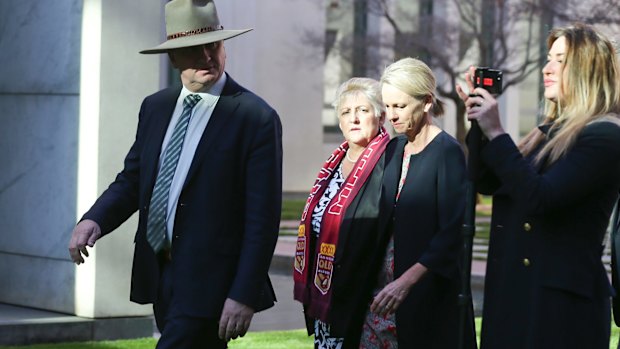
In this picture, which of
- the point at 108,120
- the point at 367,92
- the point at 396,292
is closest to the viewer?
the point at 396,292

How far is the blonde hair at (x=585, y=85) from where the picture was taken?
4.80 meters

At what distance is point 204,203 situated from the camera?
550 cm

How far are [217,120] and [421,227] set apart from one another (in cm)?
115

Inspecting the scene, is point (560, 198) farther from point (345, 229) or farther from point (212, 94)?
point (345, 229)

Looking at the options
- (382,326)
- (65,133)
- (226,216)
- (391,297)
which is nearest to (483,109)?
(226,216)

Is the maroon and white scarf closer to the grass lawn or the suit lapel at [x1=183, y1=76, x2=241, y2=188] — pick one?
the suit lapel at [x1=183, y1=76, x2=241, y2=188]

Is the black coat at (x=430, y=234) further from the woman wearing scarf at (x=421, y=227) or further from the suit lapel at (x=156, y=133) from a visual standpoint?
the suit lapel at (x=156, y=133)

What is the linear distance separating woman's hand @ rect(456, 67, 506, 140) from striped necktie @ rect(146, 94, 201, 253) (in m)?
1.36

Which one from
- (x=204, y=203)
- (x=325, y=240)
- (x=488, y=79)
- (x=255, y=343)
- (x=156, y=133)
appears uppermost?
(x=488, y=79)

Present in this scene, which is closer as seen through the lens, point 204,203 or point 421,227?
point 204,203

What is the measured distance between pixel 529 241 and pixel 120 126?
19.1 feet

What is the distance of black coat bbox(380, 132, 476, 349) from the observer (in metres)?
6.16

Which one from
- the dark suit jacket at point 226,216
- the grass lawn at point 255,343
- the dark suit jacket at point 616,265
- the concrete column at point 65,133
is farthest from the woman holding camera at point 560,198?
the concrete column at point 65,133

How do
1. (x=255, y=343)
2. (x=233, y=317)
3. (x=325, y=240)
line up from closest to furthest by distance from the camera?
1. (x=233, y=317)
2. (x=325, y=240)
3. (x=255, y=343)
